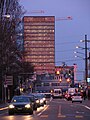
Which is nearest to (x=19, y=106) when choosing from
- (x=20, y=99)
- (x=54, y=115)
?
(x=20, y=99)

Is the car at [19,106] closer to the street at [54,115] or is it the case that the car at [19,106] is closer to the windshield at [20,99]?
the windshield at [20,99]

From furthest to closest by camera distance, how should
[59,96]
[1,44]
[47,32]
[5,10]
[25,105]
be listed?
1. [47,32]
2. [59,96]
3. [5,10]
4. [1,44]
5. [25,105]

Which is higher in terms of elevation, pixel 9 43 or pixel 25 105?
pixel 9 43

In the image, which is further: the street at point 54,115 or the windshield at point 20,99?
the windshield at point 20,99

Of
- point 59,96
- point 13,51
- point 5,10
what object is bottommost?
point 59,96

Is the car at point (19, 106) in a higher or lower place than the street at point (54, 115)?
higher

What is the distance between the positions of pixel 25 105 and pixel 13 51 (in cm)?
2618

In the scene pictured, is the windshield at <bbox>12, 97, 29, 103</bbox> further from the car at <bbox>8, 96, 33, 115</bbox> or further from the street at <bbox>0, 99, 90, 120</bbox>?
the street at <bbox>0, 99, 90, 120</bbox>

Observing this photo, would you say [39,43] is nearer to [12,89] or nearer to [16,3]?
[12,89]

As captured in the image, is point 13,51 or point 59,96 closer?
point 13,51

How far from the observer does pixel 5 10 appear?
211 ft

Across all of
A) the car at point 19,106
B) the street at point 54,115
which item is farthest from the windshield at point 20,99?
the street at point 54,115

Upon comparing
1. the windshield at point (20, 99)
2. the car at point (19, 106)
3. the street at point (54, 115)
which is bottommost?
the street at point (54, 115)

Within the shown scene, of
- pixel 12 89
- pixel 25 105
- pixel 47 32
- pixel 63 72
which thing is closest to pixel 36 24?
pixel 47 32
